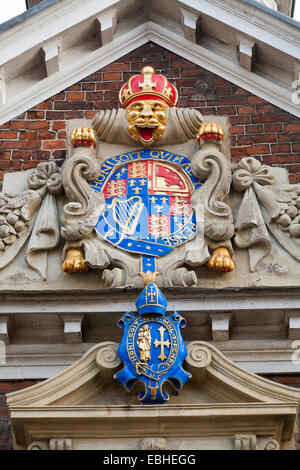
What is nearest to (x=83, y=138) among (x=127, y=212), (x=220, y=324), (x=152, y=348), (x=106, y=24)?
(x=127, y=212)

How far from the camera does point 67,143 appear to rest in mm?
7766

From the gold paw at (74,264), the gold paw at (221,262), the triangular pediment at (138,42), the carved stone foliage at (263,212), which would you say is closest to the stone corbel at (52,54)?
the triangular pediment at (138,42)

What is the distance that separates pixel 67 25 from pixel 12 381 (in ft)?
10.0

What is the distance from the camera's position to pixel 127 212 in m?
7.17

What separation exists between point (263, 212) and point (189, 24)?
1946mm

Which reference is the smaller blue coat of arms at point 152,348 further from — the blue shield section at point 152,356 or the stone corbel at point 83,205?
the stone corbel at point 83,205

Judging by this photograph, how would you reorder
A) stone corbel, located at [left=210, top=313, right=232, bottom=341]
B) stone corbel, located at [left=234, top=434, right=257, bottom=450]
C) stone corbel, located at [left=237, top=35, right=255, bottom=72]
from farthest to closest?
1. stone corbel, located at [left=237, top=35, right=255, bottom=72]
2. stone corbel, located at [left=210, top=313, right=232, bottom=341]
3. stone corbel, located at [left=234, top=434, right=257, bottom=450]

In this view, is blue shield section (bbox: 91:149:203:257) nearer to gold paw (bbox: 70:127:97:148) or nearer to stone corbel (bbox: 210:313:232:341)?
gold paw (bbox: 70:127:97:148)

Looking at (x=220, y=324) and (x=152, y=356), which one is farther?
(x=220, y=324)

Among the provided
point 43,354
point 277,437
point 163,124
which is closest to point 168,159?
point 163,124

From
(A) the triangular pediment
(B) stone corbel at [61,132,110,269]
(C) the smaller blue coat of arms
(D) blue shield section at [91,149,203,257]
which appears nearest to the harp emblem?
(D) blue shield section at [91,149,203,257]

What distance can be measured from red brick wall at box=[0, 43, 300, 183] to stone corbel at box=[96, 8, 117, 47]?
23 centimetres

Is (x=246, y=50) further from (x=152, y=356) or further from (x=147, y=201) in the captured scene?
(x=152, y=356)

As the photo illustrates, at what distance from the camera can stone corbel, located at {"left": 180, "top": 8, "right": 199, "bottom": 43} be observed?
27.3ft
